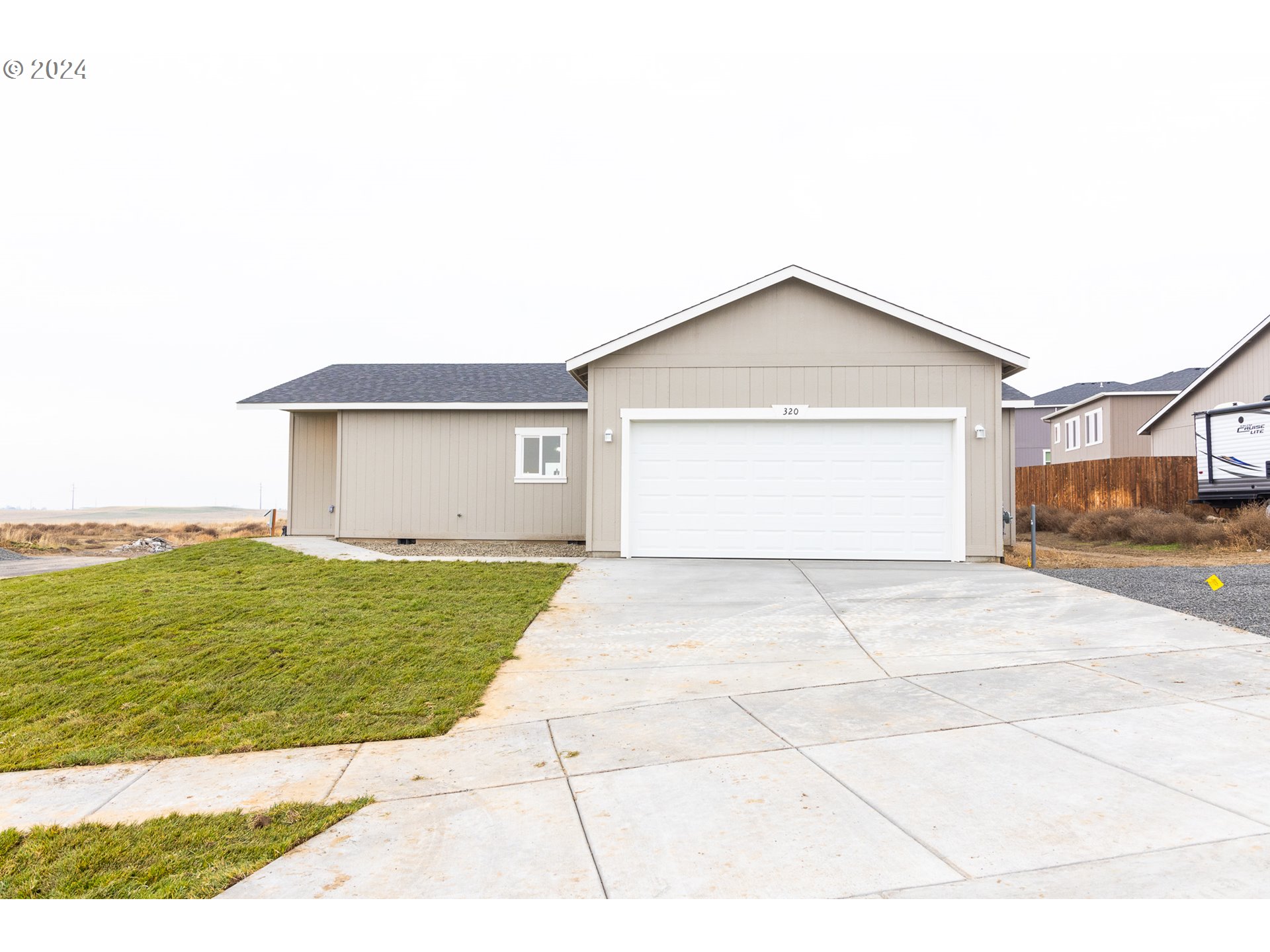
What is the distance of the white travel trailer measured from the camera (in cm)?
1844

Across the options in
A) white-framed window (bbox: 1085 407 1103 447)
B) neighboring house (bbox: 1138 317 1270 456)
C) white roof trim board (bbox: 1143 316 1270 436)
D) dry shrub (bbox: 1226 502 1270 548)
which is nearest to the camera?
dry shrub (bbox: 1226 502 1270 548)

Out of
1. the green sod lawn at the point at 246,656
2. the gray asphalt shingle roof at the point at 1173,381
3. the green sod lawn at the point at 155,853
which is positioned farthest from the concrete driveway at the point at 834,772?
the gray asphalt shingle roof at the point at 1173,381

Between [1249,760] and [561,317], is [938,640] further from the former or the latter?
[561,317]

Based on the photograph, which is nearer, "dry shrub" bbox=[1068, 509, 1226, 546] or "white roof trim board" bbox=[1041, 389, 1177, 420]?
"dry shrub" bbox=[1068, 509, 1226, 546]

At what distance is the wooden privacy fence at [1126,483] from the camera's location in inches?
816

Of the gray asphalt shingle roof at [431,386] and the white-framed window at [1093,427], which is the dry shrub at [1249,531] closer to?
the gray asphalt shingle roof at [431,386]

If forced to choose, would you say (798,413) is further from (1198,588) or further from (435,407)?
(435,407)

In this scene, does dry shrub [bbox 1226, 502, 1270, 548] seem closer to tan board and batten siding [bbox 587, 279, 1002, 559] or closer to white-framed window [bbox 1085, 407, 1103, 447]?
tan board and batten siding [bbox 587, 279, 1002, 559]

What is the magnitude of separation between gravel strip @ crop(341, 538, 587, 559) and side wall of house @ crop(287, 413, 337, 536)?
5.11 ft

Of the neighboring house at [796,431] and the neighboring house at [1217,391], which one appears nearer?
the neighboring house at [796,431]

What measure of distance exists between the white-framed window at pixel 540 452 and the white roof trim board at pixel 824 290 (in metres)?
3.70

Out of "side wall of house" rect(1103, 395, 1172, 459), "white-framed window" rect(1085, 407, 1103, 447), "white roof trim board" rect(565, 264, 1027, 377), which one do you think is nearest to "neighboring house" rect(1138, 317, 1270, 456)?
"side wall of house" rect(1103, 395, 1172, 459)

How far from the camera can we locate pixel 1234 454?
1905cm

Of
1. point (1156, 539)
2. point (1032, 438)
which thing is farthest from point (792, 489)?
point (1032, 438)
